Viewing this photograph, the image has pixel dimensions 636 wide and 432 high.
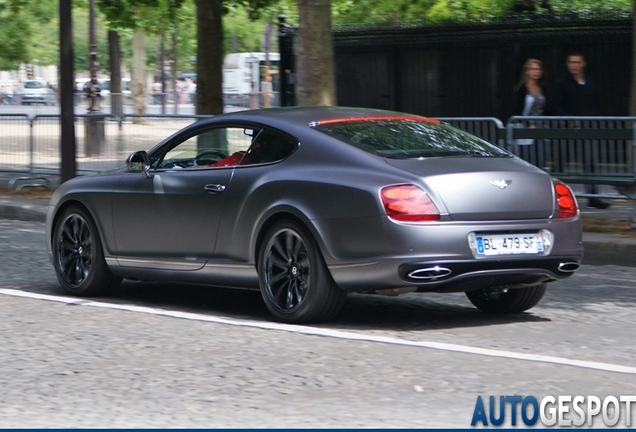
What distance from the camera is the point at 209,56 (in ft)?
59.5

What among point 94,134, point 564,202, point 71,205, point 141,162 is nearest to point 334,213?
point 564,202

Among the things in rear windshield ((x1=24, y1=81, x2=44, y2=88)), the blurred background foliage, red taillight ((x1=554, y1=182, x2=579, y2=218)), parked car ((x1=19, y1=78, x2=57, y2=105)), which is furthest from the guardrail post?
rear windshield ((x1=24, y1=81, x2=44, y2=88))

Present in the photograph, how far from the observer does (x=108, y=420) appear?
526 centimetres

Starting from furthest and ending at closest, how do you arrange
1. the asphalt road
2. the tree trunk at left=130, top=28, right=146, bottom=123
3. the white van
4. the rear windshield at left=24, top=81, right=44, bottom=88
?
the rear windshield at left=24, top=81, right=44, bottom=88 → the white van → the tree trunk at left=130, top=28, right=146, bottom=123 → the asphalt road

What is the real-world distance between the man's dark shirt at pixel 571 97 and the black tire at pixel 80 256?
761 cm

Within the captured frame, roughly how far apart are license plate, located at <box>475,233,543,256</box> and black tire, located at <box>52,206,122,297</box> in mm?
3132

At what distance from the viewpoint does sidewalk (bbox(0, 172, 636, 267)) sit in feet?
37.9

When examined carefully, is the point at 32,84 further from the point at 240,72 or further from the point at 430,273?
the point at 430,273

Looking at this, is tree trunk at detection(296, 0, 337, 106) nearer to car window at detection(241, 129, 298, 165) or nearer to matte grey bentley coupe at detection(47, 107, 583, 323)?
matte grey bentley coupe at detection(47, 107, 583, 323)

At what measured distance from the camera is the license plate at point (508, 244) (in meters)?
7.29

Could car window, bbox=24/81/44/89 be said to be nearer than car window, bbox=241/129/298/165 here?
No

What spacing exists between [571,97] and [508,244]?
27.1 feet

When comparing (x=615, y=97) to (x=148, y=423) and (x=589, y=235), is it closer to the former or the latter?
(x=589, y=235)

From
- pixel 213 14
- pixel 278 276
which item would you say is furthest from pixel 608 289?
pixel 213 14
